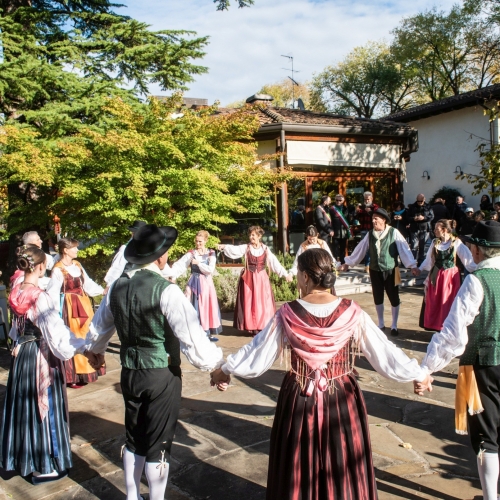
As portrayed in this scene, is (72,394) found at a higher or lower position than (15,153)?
lower

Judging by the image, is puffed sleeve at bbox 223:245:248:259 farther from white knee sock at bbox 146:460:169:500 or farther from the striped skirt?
white knee sock at bbox 146:460:169:500

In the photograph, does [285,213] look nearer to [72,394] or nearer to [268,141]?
[268,141]

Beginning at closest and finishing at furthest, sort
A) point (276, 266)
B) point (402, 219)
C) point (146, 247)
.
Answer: point (146, 247) → point (276, 266) → point (402, 219)

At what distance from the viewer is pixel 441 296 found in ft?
23.6

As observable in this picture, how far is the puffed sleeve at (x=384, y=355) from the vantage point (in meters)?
3.03

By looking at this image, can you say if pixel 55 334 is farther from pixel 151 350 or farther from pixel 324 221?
pixel 324 221

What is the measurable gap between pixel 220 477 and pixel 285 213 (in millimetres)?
10585

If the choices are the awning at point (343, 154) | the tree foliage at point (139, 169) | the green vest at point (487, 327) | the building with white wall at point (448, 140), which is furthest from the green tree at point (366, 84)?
the green vest at point (487, 327)

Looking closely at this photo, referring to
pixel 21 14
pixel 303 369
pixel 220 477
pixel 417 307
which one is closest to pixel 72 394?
pixel 220 477

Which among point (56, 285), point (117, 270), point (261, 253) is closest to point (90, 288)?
point (117, 270)

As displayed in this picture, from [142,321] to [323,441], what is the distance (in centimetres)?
128

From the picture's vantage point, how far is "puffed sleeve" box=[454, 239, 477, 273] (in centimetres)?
681

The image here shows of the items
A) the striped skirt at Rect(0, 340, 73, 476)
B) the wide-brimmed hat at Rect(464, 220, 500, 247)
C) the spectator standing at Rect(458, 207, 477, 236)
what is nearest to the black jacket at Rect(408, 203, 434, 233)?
the spectator standing at Rect(458, 207, 477, 236)

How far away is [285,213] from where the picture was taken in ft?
46.2
